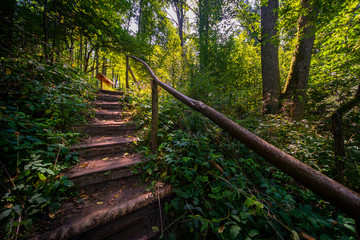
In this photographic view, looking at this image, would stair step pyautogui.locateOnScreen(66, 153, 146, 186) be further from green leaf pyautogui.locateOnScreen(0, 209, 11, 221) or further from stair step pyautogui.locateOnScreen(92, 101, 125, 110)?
stair step pyautogui.locateOnScreen(92, 101, 125, 110)

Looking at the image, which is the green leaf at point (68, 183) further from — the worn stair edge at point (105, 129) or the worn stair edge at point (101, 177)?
the worn stair edge at point (105, 129)

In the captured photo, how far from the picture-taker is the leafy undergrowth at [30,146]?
986 millimetres

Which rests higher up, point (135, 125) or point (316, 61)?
point (316, 61)

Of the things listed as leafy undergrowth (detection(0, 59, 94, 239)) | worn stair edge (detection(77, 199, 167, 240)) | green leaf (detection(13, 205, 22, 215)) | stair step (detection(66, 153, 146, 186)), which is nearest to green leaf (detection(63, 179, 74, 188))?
leafy undergrowth (detection(0, 59, 94, 239))

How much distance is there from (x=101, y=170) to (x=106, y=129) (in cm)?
118

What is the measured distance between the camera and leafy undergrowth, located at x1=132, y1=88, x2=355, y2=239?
0.89 m

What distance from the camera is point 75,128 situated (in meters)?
2.12

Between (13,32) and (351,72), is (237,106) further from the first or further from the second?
(13,32)

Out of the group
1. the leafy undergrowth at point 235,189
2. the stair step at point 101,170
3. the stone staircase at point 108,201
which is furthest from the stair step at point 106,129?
the stair step at point 101,170

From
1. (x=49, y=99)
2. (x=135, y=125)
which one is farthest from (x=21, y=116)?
(x=135, y=125)

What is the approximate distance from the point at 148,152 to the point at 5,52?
310 centimetres

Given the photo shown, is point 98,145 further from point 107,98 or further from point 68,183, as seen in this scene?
point 107,98

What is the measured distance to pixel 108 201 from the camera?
125 centimetres

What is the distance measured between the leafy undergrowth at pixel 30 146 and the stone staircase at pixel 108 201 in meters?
0.14
